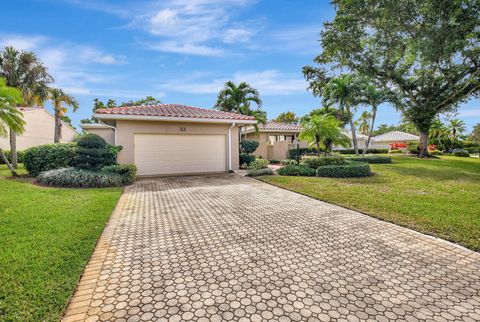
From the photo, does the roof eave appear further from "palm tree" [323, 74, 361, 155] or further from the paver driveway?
"palm tree" [323, 74, 361, 155]

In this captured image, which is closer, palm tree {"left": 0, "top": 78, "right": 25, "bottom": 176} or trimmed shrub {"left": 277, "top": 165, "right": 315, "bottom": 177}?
palm tree {"left": 0, "top": 78, "right": 25, "bottom": 176}

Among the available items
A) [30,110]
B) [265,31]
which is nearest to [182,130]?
[265,31]

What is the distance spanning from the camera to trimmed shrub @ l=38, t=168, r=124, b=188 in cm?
973

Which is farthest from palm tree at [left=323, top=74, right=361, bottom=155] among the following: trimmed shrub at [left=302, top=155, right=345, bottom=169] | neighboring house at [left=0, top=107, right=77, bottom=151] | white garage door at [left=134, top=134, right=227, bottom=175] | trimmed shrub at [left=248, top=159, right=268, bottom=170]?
neighboring house at [left=0, top=107, right=77, bottom=151]

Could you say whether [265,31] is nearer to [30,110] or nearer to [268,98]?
[268,98]

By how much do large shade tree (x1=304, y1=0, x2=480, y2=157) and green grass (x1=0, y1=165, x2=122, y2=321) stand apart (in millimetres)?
11850

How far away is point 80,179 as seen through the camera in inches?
384

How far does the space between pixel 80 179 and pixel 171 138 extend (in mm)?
Answer: 4886

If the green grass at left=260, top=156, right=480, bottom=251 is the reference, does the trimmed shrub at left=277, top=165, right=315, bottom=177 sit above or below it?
above

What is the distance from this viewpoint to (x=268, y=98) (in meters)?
20.8

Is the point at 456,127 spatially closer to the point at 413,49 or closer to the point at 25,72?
the point at 413,49

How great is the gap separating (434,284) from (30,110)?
2981cm

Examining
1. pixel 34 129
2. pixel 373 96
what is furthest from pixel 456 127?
pixel 34 129

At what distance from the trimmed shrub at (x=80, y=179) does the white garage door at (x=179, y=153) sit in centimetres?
286
